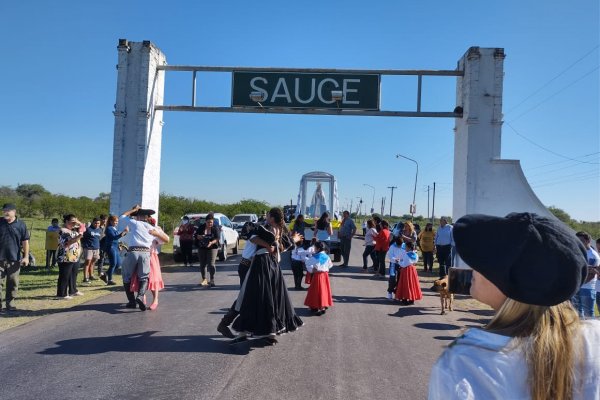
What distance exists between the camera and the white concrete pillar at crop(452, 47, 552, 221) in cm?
1249

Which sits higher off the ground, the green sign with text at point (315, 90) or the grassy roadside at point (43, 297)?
the green sign with text at point (315, 90)

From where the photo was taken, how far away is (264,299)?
668 cm

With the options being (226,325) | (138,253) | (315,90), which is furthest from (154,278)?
(315,90)

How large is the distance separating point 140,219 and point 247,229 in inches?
123

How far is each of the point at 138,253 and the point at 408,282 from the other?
19.0ft

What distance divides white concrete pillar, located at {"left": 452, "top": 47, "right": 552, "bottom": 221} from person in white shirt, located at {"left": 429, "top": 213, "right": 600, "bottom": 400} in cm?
1163

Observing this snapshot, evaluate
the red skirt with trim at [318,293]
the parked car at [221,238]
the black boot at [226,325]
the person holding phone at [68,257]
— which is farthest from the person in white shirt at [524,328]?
the parked car at [221,238]

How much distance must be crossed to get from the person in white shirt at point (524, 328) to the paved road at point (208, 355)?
2.19m

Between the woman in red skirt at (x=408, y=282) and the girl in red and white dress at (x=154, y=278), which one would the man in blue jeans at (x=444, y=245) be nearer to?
the woman in red skirt at (x=408, y=282)

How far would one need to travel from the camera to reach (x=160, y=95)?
14523mm

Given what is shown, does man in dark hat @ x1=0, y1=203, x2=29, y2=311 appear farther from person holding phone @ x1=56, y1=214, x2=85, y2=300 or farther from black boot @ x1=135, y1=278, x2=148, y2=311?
black boot @ x1=135, y1=278, x2=148, y2=311

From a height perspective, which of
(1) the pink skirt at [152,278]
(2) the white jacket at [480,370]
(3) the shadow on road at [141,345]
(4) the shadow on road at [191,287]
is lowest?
(3) the shadow on road at [141,345]

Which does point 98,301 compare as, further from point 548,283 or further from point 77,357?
point 548,283

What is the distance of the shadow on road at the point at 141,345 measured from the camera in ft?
20.6
